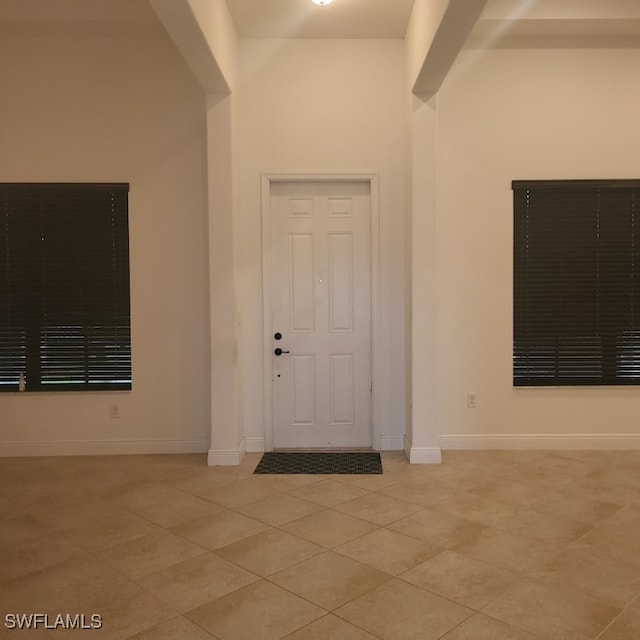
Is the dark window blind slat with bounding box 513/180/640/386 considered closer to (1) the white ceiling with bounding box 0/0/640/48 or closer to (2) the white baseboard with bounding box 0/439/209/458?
(1) the white ceiling with bounding box 0/0/640/48

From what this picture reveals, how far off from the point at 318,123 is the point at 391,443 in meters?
2.74

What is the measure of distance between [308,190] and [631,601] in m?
3.67

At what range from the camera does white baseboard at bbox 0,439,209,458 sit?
4961 mm

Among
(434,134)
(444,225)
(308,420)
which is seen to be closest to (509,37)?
(434,134)

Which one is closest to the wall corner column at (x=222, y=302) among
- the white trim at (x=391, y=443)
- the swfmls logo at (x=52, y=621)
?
the white trim at (x=391, y=443)

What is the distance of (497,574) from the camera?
2.81m

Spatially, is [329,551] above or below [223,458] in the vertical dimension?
below

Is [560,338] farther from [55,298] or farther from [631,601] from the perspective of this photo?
[55,298]

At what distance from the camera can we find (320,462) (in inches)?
185

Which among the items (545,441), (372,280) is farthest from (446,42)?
(545,441)

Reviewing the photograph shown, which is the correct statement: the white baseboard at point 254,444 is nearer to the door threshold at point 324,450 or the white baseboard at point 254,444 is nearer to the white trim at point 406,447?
the door threshold at point 324,450

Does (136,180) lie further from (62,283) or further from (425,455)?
(425,455)

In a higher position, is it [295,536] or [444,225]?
[444,225]

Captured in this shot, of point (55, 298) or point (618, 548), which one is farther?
point (55, 298)
